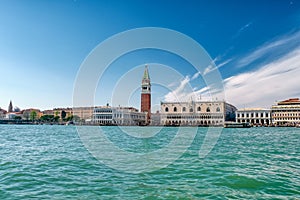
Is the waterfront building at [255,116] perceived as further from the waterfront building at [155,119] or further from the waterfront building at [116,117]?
the waterfront building at [116,117]

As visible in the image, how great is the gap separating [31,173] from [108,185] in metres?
2.58

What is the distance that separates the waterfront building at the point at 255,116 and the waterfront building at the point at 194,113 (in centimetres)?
546

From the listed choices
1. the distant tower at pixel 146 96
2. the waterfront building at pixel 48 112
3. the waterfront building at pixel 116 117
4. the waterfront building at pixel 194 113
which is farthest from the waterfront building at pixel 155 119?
the waterfront building at pixel 48 112

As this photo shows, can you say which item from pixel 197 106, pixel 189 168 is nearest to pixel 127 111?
pixel 197 106

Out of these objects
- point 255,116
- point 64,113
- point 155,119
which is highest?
point 64,113

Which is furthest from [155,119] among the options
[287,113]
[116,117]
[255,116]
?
[287,113]

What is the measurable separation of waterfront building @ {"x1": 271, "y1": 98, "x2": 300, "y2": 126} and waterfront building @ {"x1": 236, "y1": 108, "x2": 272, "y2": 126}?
2113mm

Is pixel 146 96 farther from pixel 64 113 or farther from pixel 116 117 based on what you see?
pixel 64 113

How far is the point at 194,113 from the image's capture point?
289ft

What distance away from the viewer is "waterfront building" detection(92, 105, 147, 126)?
92.1 m

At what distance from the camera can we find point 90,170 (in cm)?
733

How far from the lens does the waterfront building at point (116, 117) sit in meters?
92.1

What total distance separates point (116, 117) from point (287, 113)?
55.2m

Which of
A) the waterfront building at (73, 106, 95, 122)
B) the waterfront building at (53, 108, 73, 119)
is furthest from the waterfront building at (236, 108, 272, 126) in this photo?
the waterfront building at (53, 108, 73, 119)
